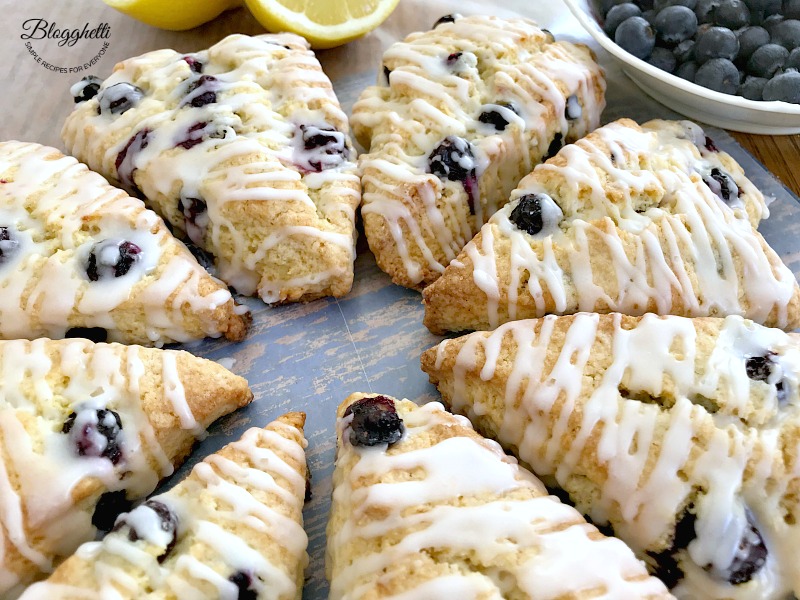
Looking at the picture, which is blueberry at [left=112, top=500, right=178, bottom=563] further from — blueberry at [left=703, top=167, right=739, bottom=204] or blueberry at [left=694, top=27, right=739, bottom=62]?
blueberry at [left=694, top=27, right=739, bottom=62]

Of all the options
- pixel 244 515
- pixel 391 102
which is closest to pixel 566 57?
pixel 391 102

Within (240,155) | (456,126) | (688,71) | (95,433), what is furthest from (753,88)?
(95,433)

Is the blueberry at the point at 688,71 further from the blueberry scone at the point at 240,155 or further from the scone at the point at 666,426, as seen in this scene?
the blueberry scone at the point at 240,155

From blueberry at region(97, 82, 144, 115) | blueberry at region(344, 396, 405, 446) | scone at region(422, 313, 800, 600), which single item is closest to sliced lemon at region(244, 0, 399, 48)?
blueberry at region(97, 82, 144, 115)

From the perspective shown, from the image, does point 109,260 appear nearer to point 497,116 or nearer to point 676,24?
point 497,116

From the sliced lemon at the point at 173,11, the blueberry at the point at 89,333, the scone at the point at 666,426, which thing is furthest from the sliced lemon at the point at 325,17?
the scone at the point at 666,426

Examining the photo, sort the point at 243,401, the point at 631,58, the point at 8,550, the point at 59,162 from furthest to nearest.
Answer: the point at 631,58 < the point at 59,162 < the point at 243,401 < the point at 8,550

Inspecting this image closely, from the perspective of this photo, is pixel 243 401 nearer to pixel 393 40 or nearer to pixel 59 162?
pixel 59 162
